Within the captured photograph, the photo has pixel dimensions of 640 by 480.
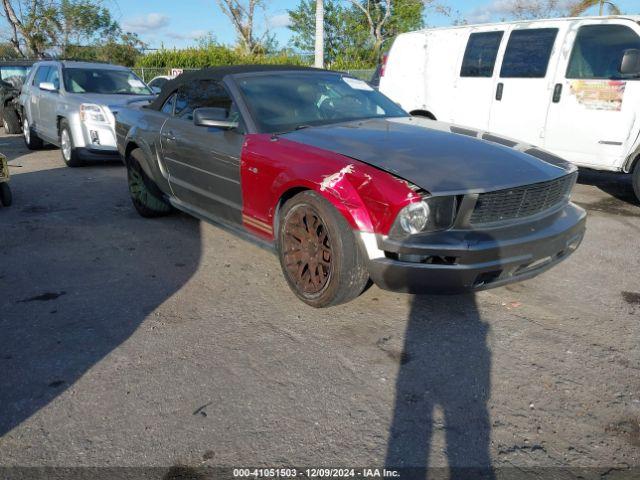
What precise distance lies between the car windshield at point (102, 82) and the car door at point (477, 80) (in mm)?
5575

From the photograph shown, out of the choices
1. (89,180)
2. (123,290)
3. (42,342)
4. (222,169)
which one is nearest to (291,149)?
(222,169)

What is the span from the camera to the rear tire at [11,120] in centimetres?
1309

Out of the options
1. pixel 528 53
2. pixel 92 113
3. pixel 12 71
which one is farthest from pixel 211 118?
pixel 12 71

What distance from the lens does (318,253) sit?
338cm

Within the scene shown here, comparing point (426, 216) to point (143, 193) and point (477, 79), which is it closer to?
point (143, 193)

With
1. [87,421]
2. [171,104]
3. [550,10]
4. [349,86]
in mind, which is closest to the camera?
[87,421]

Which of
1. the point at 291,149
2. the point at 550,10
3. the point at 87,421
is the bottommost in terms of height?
the point at 87,421

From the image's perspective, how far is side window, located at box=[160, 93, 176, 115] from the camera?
505cm

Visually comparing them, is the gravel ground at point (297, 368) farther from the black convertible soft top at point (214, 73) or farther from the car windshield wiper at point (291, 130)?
the black convertible soft top at point (214, 73)

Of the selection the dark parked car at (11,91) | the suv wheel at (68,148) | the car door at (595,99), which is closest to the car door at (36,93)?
the suv wheel at (68,148)

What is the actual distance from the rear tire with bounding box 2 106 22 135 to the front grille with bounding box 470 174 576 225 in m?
13.5

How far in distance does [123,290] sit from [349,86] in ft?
8.58

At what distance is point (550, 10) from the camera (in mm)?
30828

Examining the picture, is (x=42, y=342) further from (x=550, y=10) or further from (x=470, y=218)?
(x=550, y=10)
